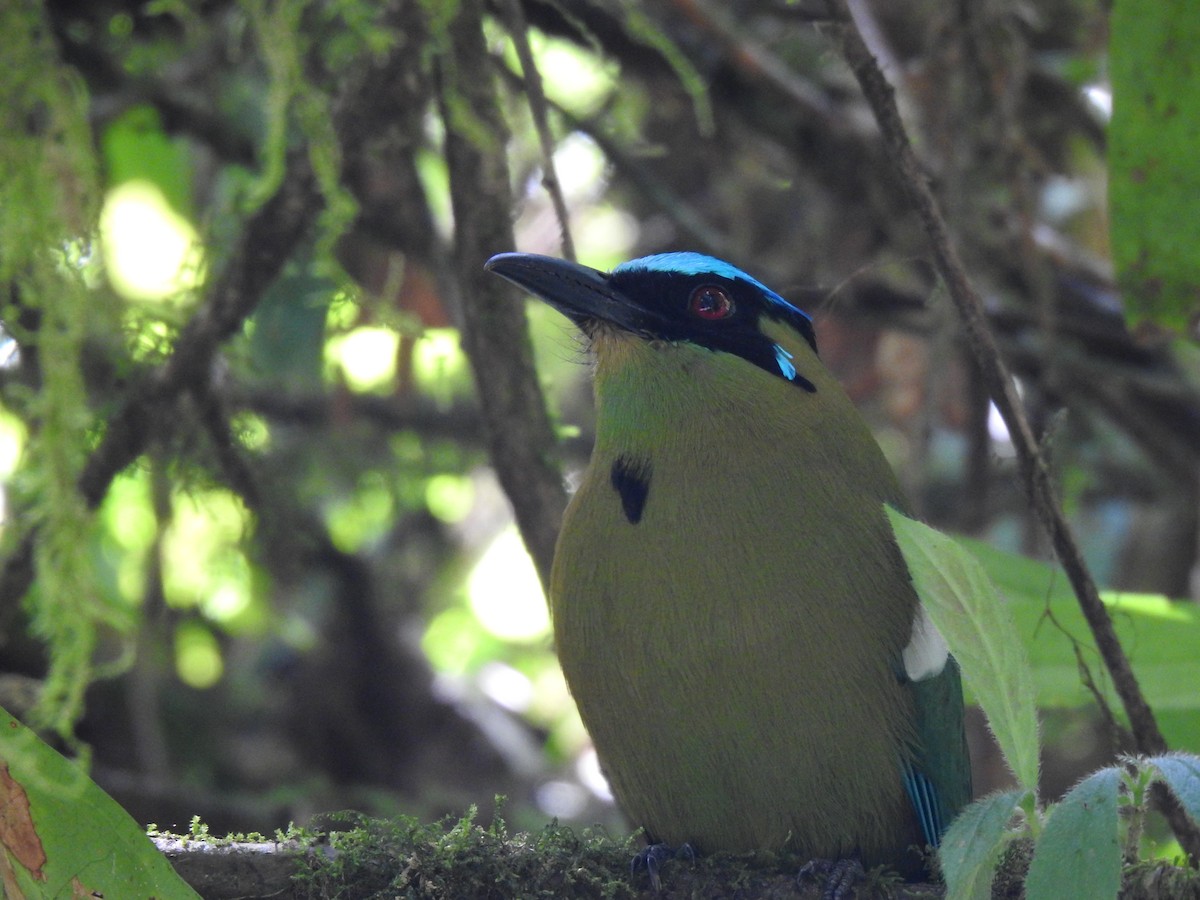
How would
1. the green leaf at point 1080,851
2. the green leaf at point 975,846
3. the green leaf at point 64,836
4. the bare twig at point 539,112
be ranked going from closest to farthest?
the green leaf at point 1080,851 < the green leaf at point 975,846 < the green leaf at point 64,836 < the bare twig at point 539,112

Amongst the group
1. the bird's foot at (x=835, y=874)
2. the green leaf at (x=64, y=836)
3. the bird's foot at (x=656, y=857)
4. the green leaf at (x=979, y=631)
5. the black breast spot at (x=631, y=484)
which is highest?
the black breast spot at (x=631, y=484)

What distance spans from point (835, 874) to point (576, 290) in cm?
125

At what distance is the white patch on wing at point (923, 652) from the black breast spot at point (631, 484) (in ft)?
1.84

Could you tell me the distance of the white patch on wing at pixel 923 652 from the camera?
107 inches

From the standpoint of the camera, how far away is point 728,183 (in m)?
5.35

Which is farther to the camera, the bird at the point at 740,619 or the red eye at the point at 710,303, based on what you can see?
the red eye at the point at 710,303

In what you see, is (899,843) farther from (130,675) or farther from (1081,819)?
(130,675)

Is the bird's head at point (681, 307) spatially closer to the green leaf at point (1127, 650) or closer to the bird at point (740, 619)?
the bird at point (740, 619)

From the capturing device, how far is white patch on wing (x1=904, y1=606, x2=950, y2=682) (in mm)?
2721

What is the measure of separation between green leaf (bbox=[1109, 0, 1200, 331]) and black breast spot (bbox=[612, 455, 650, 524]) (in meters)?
1.20

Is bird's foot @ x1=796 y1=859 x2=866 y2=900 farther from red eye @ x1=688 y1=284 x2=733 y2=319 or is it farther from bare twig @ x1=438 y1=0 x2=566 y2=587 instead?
red eye @ x1=688 y1=284 x2=733 y2=319

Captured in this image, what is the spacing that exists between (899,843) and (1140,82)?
5.43 feet

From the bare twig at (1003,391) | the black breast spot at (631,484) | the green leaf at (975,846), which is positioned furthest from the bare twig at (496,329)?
the green leaf at (975,846)

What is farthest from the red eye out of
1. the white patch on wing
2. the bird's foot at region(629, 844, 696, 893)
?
the bird's foot at region(629, 844, 696, 893)
